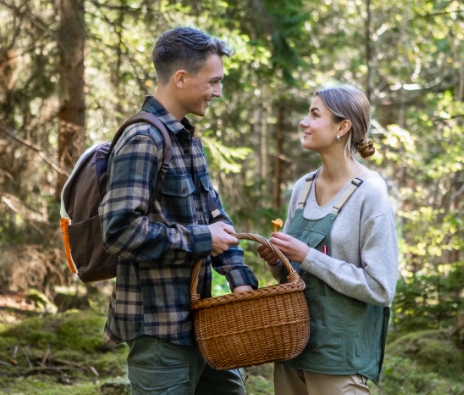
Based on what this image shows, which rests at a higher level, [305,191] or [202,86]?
[202,86]

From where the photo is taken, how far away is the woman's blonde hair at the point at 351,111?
2.71 m

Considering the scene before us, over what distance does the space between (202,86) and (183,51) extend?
171mm

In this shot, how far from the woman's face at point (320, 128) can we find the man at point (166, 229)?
0.49 m

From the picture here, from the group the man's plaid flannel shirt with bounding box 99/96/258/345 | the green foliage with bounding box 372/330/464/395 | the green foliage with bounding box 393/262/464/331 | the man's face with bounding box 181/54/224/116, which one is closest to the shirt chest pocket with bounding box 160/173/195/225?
the man's plaid flannel shirt with bounding box 99/96/258/345

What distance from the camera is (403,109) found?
51.2 feet

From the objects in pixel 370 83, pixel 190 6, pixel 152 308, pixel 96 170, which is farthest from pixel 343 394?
pixel 370 83

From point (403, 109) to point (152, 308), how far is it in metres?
14.4

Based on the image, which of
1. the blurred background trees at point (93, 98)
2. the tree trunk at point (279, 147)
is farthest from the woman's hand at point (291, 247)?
the tree trunk at point (279, 147)

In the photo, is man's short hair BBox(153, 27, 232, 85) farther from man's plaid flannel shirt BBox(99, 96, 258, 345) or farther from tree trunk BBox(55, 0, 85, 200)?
tree trunk BBox(55, 0, 85, 200)

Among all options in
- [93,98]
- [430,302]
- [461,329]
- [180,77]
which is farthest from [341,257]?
[93,98]

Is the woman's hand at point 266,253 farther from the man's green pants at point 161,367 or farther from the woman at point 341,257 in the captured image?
the man's green pants at point 161,367

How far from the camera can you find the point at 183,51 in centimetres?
250

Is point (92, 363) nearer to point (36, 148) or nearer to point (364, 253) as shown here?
point (36, 148)

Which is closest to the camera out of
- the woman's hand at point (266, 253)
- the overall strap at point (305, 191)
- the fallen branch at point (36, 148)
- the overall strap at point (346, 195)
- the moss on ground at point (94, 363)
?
the overall strap at point (346, 195)
